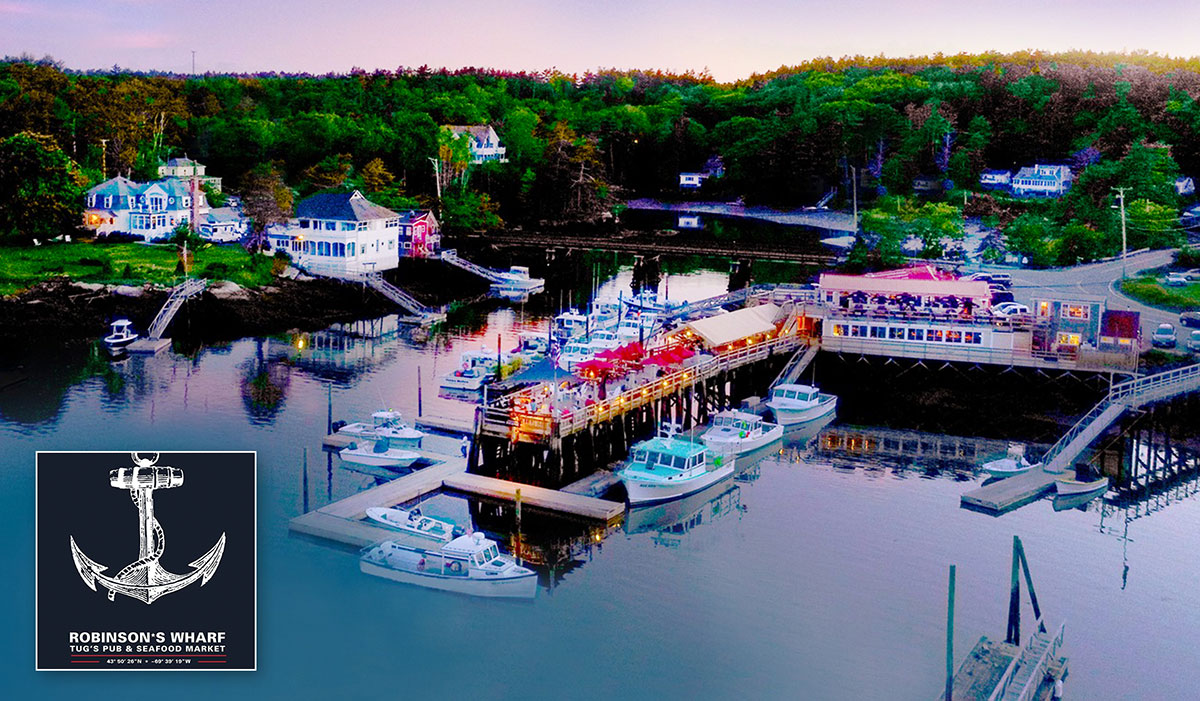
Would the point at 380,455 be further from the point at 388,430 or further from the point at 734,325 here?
the point at 734,325

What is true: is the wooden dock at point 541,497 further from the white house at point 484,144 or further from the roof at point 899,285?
the white house at point 484,144

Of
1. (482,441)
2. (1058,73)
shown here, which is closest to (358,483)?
(482,441)

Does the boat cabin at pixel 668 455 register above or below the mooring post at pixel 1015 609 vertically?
above

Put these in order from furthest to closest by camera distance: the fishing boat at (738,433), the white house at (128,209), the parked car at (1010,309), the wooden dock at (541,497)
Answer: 1. the white house at (128,209)
2. the parked car at (1010,309)
3. the fishing boat at (738,433)
4. the wooden dock at (541,497)

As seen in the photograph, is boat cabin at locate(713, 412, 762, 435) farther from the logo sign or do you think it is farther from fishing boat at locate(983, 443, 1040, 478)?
the logo sign

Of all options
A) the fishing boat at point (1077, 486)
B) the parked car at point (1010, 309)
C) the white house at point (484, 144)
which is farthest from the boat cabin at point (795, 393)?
the white house at point (484, 144)

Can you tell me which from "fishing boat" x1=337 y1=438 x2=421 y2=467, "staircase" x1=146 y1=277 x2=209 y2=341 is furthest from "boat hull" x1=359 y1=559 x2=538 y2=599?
"staircase" x1=146 y1=277 x2=209 y2=341

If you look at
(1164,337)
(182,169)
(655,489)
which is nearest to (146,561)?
(655,489)
